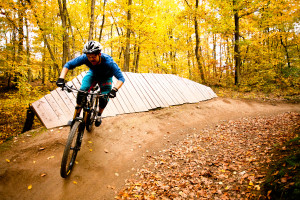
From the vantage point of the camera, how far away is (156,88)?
9.05 metres

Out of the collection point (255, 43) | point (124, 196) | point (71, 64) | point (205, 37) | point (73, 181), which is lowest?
point (124, 196)

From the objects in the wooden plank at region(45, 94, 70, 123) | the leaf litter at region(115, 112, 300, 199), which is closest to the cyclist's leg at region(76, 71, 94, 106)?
the leaf litter at region(115, 112, 300, 199)

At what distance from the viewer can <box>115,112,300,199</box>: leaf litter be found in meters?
2.85

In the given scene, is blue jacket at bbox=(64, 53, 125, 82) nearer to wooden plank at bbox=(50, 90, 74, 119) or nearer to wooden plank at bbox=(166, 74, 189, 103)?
wooden plank at bbox=(50, 90, 74, 119)

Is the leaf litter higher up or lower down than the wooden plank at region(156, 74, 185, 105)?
lower down

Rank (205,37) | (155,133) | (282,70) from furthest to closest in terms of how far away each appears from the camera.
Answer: (205,37) < (282,70) < (155,133)

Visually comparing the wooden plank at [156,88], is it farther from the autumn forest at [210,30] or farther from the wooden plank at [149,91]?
the autumn forest at [210,30]

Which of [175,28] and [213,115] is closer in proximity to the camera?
[213,115]

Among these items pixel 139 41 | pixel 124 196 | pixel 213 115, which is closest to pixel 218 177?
pixel 124 196

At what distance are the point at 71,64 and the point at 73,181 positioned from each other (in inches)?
103

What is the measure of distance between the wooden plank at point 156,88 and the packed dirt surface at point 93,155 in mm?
1066

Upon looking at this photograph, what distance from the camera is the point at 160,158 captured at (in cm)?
448

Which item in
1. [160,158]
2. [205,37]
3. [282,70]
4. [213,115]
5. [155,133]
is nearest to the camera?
[160,158]

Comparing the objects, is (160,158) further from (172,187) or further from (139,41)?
(139,41)
